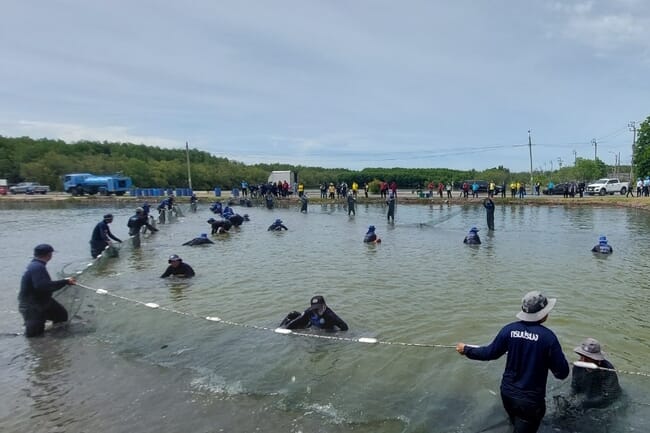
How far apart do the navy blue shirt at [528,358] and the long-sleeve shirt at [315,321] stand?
4.15 metres

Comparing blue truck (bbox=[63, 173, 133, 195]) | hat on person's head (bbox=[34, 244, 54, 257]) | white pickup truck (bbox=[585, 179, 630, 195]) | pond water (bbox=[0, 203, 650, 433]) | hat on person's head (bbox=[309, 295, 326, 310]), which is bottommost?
pond water (bbox=[0, 203, 650, 433])

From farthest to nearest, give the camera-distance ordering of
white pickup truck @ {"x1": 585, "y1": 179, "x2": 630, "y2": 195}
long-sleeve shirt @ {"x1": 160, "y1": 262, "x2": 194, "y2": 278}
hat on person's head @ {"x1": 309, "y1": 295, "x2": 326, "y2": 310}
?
white pickup truck @ {"x1": 585, "y1": 179, "x2": 630, "y2": 195} < long-sleeve shirt @ {"x1": 160, "y1": 262, "x2": 194, "y2": 278} < hat on person's head @ {"x1": 309, "y1": 295, "x2": 326, "y2": 310}

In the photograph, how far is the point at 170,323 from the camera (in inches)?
342

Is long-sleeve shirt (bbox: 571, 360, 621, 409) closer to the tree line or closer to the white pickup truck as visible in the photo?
the white pickup truck

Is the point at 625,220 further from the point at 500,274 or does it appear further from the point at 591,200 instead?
the point at 500,274

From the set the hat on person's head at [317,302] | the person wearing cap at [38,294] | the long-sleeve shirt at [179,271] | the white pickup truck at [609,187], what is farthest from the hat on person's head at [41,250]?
the white pickup truck at [609,187]

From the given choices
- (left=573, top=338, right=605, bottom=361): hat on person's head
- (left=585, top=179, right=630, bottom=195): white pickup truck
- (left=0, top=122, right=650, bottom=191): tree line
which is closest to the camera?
(left=573, top=338, right=605, bottom=361): hat on person's head

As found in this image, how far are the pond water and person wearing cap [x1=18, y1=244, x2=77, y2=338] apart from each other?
263 millimetres

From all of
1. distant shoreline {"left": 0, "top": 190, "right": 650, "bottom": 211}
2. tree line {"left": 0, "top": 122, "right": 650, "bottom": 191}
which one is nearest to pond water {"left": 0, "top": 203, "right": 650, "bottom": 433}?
distant shoreline {"left": 0, "top": 190, "right": 650, "bottom": 211}

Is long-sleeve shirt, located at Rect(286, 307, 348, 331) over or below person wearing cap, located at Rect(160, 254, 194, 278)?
below

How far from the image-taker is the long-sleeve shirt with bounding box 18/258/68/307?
25.7 ft

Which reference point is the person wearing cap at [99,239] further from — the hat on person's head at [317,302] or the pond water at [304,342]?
the hat on person's head at [317,302]

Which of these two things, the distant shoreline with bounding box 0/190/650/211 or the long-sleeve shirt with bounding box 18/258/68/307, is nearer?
the long-sleeve shirt with bounding box 18/258/68/307

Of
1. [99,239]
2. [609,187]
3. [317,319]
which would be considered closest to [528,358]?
[317,319]
